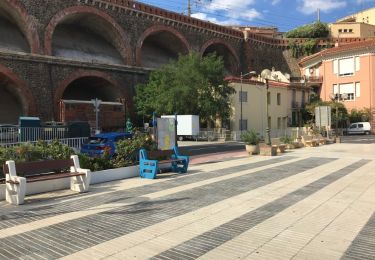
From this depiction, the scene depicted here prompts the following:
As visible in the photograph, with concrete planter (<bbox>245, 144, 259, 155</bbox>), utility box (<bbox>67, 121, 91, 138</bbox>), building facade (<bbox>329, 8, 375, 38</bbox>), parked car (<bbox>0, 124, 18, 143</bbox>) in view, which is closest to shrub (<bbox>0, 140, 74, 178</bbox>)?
parked car (<bbox>0, 124, 18, 143</bbox>)

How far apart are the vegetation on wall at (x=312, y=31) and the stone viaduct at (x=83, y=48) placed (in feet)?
52.7

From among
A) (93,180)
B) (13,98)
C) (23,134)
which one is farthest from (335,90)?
(93,180)

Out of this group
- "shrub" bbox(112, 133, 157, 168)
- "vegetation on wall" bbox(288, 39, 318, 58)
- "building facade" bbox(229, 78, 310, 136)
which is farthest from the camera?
"vegetation on wall" bbox(288, 39, 318, 58)

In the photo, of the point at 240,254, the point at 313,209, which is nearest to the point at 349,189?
the point at 313,209

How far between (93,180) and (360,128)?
151 feet

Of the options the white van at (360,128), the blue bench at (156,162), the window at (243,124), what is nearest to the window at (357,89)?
the white van at (360,128)

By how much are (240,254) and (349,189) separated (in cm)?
557

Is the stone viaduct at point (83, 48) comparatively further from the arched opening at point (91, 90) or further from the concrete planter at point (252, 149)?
the concrete planter at point (252, 149)

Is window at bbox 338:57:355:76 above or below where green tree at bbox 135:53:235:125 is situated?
above

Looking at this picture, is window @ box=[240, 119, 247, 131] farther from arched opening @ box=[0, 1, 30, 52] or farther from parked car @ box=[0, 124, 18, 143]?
parked car @ box=[0, 124, 18, 143]

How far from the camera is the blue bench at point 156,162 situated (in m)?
11.5

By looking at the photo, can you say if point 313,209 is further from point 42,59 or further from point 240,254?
point 42,59

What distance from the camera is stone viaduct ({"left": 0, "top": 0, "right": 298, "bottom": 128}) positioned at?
32.8 meters

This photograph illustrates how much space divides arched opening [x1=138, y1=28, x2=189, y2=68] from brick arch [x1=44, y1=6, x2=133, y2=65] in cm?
259
